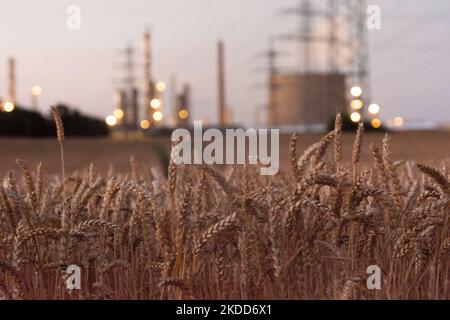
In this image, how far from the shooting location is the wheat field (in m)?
2.58

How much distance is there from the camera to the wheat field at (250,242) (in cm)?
258

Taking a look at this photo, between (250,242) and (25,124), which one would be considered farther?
(25,124)

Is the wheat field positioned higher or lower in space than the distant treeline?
lower

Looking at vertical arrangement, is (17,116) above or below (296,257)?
Answer: above

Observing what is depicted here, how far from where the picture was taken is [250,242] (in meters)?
2.58

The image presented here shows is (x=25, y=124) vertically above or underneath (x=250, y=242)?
above

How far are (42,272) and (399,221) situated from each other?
139 centimetres

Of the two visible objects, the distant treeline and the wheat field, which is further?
the distant treeline

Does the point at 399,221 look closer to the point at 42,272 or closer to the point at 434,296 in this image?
the point at 434,296

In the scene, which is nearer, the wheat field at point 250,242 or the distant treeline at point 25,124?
the wheat field at point 250,242

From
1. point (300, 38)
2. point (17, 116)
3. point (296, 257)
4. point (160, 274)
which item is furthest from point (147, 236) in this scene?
point (300, 38)

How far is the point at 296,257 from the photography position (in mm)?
2771

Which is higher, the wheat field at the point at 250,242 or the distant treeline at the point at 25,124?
the distant treeline at the point at 25,124
